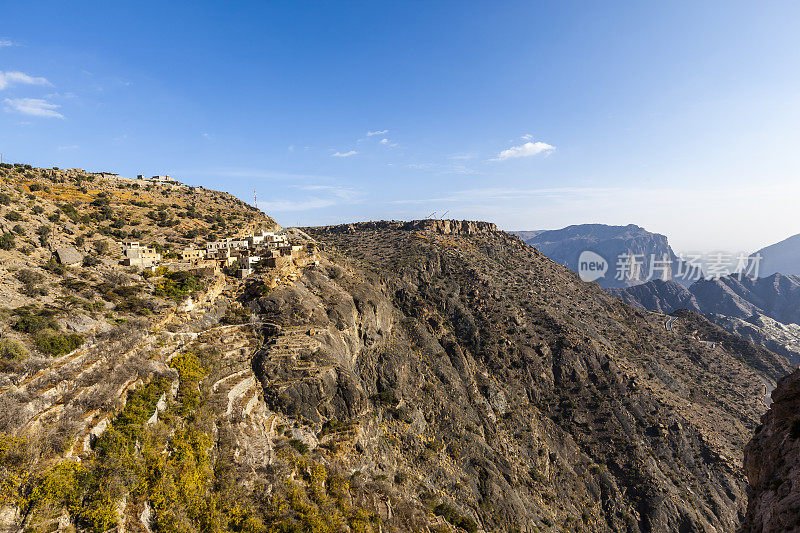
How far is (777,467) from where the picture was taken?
62.9ft

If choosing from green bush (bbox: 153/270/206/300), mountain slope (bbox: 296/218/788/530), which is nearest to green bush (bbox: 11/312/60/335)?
green bush (bbox: 153/270/206/300)

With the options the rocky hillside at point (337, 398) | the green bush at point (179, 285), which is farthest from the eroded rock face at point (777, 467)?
the green bush at point (179, 285)

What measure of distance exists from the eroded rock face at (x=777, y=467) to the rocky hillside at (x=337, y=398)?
2533cm

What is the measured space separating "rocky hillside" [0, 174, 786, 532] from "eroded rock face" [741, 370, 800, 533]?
25327 mm

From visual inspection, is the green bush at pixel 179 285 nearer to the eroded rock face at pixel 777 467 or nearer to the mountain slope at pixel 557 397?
the mountain slope at pixel 557 397

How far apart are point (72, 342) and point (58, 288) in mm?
12653

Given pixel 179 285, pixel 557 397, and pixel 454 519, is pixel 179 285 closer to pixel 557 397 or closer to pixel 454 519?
pixel 454 519

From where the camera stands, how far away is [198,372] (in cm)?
3077

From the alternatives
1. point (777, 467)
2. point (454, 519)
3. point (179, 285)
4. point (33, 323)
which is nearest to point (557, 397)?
point (454, 519)

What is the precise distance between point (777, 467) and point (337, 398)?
38.1 metres

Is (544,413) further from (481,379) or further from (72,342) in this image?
(72,342)

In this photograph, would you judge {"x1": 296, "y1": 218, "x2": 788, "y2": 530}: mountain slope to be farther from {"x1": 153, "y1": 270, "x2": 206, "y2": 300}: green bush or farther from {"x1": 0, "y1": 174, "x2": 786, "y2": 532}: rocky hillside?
{"x1": 153, "y1": 270, "x2": 206, "y2": 300}: green bush

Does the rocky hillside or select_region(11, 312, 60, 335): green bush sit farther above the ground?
select_region(11, 312, 60, 335): green bush

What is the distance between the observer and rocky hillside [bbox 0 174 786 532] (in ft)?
67.3
